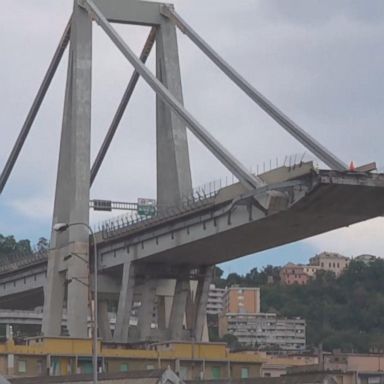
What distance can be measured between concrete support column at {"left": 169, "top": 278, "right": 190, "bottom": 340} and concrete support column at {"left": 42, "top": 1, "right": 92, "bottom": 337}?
6.50 m

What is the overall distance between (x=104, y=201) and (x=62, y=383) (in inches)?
1757

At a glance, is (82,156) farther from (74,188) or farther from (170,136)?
(170,136)

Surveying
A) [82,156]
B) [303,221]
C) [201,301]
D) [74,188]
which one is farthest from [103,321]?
[303,221]

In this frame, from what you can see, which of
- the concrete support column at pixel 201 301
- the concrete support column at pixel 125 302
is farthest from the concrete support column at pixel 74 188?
the concrete support column at pixel 201 301

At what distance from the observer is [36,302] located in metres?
120

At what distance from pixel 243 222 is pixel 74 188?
19.0m

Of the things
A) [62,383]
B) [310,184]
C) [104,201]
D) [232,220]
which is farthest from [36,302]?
[62,383]

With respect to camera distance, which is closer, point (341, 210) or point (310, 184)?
point (310, 184)

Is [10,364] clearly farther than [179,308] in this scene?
No

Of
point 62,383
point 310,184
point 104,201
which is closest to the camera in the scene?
point 62,383

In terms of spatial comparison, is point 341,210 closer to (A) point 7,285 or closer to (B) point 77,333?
(B) point 77,333

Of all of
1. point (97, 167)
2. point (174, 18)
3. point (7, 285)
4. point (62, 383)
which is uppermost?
point (174, 18)

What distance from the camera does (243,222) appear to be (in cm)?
7950

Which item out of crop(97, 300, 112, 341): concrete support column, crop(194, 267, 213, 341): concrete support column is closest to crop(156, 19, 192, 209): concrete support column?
crop(194, 267, 213, 341): concrete support column
